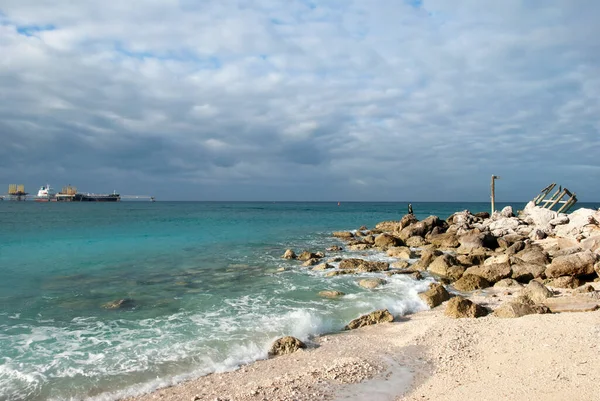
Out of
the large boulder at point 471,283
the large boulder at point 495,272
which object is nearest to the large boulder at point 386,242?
the large boulder at point 495,272

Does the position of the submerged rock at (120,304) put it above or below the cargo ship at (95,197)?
below

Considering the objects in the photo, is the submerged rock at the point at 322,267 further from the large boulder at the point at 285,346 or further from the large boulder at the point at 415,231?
the large boulder at the point at 415,231

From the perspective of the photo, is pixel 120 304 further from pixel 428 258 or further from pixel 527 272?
pixel 527 272

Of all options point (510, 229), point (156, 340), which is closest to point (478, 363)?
point (156, 340)

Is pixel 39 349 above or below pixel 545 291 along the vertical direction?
below

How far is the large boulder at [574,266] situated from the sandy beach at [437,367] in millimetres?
5119

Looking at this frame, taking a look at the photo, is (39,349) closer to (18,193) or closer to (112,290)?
(112,290)

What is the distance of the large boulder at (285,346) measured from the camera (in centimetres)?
917

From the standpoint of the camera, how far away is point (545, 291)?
1188 cm

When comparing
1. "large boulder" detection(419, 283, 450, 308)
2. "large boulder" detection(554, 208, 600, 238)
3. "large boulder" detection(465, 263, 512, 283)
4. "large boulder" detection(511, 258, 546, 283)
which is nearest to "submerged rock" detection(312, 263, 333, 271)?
"large boulder" detection(419, 283, 450, 308)

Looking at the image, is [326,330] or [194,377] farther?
[326,330]

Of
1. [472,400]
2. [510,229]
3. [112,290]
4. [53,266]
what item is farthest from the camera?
[510,229]

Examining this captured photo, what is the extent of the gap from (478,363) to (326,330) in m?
4.16

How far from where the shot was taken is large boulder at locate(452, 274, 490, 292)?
1491 cm
